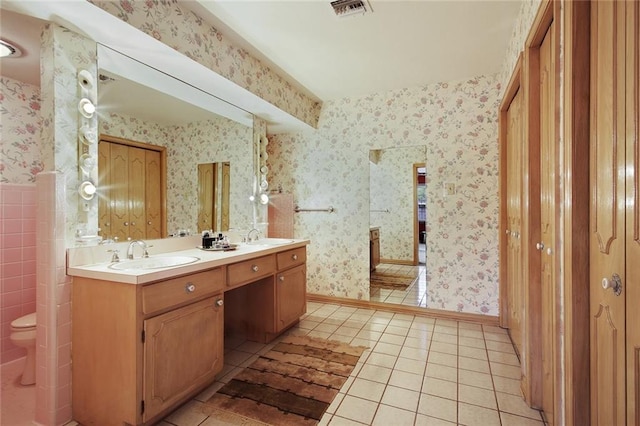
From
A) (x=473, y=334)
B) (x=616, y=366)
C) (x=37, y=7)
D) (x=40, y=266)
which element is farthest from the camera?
(x=473, y=334)

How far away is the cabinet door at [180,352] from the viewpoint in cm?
146

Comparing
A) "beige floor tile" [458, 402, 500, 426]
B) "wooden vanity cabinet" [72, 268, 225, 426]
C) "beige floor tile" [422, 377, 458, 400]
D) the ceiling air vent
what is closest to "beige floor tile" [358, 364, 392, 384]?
"beige floor tile" [422, 377, 458, 400]

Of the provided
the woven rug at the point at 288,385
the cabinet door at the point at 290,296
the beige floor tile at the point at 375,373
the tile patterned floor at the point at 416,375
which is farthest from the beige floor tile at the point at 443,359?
the cabinet door at the point at 290,296

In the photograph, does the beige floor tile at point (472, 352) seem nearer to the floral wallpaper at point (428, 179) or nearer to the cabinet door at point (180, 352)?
the floral wallpaper at point (428, 179)

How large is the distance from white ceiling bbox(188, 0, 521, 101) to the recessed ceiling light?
1.04m

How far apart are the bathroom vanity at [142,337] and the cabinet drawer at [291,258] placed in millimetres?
714

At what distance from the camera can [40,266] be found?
5.09 feet

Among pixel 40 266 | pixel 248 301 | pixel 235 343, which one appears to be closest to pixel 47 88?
pixel 40 266

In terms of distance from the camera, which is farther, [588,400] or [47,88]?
[47,88]

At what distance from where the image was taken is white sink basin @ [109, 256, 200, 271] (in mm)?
1649

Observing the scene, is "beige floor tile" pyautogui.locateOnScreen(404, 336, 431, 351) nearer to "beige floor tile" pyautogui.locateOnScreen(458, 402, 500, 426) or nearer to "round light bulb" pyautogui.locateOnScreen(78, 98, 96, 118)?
"beige floor tile" pyautogui.locateOnScreen(458, 402, 500, 426)

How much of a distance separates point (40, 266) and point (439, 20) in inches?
110

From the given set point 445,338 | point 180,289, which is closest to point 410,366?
point 445,338

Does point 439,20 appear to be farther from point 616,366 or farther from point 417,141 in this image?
point 616,366
